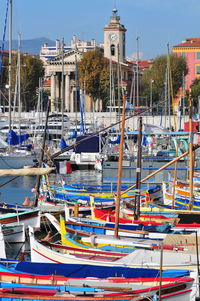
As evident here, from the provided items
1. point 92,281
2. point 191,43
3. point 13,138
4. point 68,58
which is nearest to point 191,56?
point 191,43

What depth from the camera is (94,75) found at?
115 metres

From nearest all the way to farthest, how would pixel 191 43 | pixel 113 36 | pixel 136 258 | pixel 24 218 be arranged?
pixel 136 258
pixel 24 218
pixel 191 43
pixel 113 36

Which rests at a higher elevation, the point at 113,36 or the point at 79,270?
the point at 113,36

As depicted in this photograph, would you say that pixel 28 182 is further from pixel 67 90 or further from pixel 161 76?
pixel 67 90

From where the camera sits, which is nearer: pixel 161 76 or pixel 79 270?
pixel 79 270

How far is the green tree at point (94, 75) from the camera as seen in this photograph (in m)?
115

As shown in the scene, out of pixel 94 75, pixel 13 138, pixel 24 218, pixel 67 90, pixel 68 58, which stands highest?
pixel 68 58

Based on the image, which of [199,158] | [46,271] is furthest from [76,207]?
[199,158]

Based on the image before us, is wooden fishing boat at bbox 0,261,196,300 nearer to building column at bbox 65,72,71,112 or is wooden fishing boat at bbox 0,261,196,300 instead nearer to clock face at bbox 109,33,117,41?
building column at bbox 65,72,71,112

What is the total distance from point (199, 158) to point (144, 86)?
71903mm

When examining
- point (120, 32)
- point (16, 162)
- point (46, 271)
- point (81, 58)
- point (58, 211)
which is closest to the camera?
point (46, 271)

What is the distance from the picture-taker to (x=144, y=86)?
4889 inches

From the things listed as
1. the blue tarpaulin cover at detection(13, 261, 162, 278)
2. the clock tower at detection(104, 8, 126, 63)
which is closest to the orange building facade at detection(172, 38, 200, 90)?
the clock tower at detection(104, 8, 126, 63)

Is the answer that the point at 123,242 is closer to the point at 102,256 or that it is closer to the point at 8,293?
the point at 102,256
